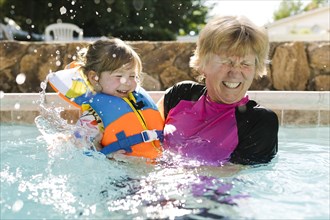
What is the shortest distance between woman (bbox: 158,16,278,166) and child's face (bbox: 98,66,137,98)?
0.43m

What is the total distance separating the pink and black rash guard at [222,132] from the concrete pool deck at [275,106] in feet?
6.74

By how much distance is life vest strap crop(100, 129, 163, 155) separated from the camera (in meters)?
2.92

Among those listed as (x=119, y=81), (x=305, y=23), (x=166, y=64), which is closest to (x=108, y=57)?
(x=119, y=81)

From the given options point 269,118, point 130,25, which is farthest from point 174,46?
point 130,25

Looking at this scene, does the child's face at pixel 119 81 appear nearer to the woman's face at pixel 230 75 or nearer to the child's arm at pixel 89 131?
the child's arm at pixel 89 131

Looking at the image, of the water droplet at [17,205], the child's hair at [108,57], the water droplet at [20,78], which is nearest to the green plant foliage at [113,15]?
the water droplet at [20,78]

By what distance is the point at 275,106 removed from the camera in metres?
5.09

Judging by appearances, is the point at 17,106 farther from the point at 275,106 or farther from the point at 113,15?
the point at 113,15

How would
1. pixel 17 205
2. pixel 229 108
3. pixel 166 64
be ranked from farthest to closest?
pixel 166 64, pixel 229 108, pixel 17 205

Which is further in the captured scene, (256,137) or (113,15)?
(113,15)

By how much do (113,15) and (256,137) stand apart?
64.4ft

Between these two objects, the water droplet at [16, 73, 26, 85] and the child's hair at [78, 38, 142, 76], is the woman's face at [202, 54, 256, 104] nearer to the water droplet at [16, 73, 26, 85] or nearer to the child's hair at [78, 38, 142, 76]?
the child's hair at [78, 38, 142, 76]

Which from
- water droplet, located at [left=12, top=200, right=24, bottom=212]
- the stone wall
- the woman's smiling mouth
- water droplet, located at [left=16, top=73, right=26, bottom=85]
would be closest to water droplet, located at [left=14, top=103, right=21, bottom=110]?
the stone wall

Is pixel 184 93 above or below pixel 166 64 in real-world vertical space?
above
